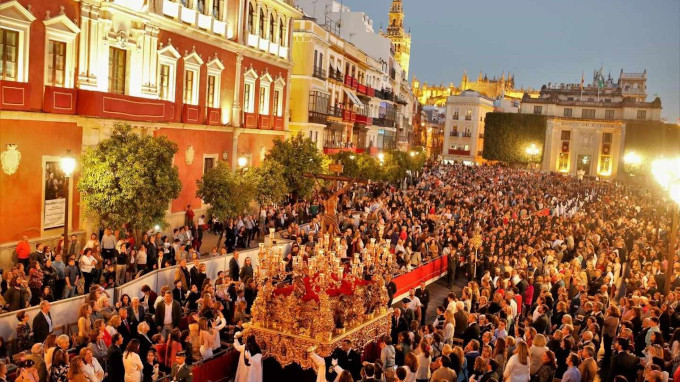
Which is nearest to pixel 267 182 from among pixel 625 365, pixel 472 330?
pixel 472 330

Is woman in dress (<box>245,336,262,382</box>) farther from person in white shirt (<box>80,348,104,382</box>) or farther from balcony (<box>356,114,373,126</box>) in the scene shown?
balcony (<box>356,114,373,126</box>)

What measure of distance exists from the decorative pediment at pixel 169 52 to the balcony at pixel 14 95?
6641mm

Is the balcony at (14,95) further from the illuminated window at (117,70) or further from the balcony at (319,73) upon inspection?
the balcony at (319,73)

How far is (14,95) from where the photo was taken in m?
18.1

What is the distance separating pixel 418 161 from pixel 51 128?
37542 millimetres

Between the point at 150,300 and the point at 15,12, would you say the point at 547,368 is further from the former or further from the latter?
the point at 15,12

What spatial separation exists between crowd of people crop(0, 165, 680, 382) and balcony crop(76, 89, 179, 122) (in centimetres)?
394

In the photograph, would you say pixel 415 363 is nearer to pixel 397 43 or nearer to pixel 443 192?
pixel 443 192

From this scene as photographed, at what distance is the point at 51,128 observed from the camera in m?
19.5

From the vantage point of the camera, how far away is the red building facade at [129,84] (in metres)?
18.4

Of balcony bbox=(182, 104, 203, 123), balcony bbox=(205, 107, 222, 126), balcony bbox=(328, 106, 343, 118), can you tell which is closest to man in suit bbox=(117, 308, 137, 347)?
balcony bbox=(182, 104, 203, 123)

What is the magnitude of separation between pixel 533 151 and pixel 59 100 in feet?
211

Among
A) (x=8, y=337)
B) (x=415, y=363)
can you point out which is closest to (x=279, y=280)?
(x=415, y=363)

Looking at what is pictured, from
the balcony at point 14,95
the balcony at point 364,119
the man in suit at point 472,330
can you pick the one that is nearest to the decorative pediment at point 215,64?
the balcony at point 14,95
